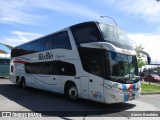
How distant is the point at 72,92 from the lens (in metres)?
13.1

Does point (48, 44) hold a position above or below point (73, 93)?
above

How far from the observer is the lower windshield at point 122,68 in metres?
10.8

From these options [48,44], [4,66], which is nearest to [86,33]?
[48,44]

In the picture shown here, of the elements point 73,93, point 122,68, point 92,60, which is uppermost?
point 92,60

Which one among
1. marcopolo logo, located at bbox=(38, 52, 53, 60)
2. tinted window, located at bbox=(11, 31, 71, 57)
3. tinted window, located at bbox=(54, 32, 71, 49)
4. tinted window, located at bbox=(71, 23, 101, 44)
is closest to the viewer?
tinted window, located at bbox=(71, 23, 101, 44)

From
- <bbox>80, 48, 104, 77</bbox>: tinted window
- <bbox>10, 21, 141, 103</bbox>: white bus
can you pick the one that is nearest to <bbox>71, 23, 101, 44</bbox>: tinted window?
<bbox>10, 21, 141, 103</bbox>: white bus

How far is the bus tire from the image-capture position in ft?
42.1

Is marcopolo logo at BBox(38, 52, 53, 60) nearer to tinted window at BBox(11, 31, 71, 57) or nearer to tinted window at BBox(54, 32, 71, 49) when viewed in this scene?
tinted window at BBox(11, 31, 71, 57)

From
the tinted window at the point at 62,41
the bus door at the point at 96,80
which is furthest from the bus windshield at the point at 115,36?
the tinted window at the point at 62,41

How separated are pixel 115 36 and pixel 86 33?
4.55ft

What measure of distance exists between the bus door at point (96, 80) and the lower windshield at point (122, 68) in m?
0.48

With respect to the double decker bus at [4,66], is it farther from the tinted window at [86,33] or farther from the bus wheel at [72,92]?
the tinted window at [86,33]

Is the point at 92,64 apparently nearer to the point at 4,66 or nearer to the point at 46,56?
the point at 46,56

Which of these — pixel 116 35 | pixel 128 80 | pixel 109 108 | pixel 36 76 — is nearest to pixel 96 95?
pixel 109 108
